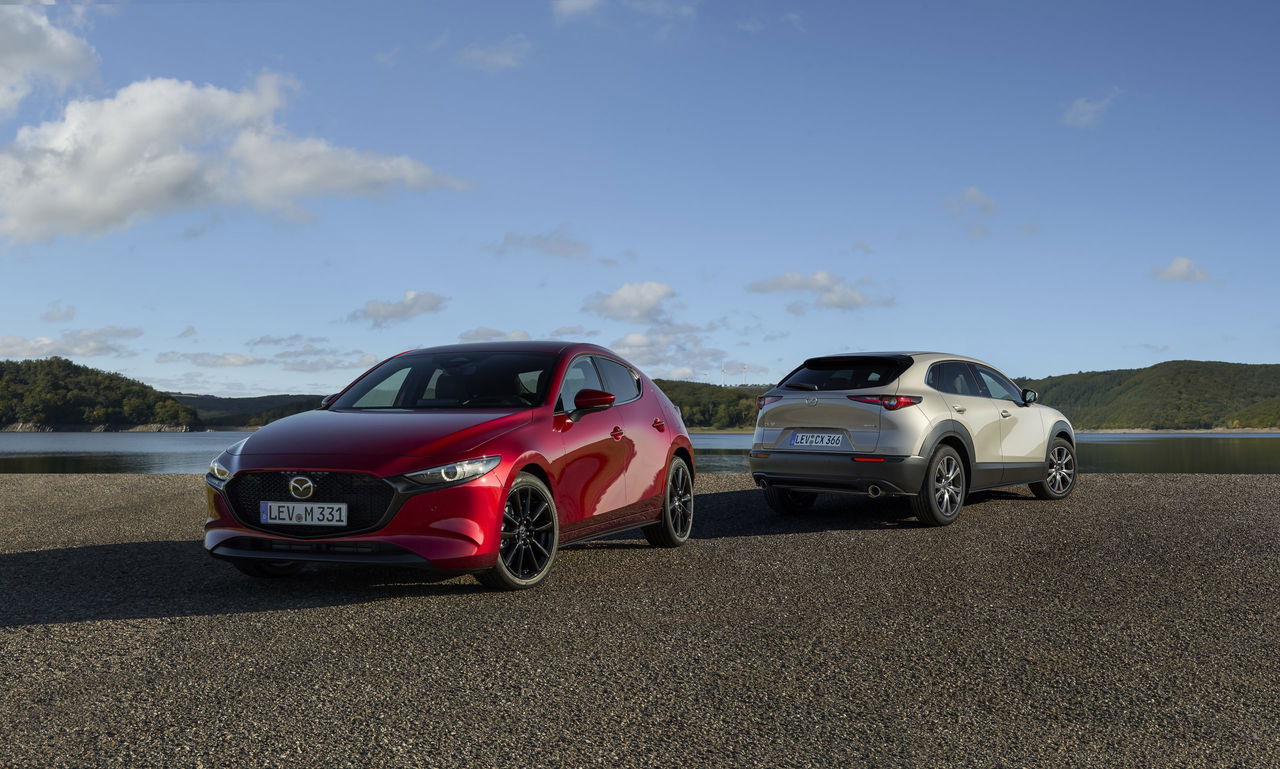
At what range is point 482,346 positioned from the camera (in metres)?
7.84

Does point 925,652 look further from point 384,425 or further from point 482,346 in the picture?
point 482,346

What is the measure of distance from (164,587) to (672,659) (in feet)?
13.1

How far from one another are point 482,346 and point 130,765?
15.7 ft

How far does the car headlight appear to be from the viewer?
5.94m

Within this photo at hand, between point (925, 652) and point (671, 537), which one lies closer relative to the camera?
point (925, 652)

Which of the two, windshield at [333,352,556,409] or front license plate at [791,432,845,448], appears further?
front license plate at [791,432,845,448]

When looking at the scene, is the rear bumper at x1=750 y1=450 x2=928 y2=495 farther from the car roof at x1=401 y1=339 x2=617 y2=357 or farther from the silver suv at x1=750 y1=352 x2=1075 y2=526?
the car roof at x1=401 y1=339 x2=617 y2=357

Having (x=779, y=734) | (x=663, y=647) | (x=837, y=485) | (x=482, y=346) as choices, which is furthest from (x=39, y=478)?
(x=779, y=734)

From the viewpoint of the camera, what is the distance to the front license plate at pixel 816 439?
970 centimetres

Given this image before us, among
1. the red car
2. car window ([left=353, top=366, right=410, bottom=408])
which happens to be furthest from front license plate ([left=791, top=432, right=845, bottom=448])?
car window ([left=353, top=366, right=410, bottom=408])

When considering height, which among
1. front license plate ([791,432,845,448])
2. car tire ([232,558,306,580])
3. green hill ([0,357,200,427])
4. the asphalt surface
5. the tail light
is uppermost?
green hill ([0,357,200,427])

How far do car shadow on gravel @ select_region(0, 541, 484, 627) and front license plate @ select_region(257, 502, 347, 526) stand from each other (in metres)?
0.51

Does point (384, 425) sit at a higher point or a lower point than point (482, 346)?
lower

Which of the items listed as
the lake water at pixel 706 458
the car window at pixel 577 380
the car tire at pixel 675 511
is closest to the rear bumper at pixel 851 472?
the car tire at pixel 675 511
